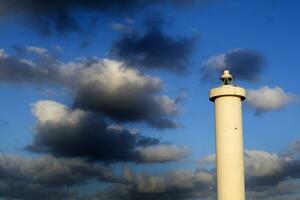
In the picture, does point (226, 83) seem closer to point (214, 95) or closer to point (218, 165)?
point (214, 95)

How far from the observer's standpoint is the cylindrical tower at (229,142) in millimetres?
87125

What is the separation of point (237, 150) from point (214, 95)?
9.75 meters

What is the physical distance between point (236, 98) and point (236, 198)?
16217 millimetres

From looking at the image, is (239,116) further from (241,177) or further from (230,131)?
(241,177)

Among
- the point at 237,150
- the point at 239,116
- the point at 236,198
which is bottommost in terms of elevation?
the point at 236,198

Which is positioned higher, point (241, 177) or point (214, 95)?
point (214, 95)

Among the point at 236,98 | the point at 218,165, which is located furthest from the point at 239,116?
the point at 218,165

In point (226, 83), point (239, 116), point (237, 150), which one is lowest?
point (237, 150)

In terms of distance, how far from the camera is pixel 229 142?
8750 centimetres

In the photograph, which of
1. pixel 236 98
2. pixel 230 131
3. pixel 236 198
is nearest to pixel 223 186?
Result: pixel 236 198

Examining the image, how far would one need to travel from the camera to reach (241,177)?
87.9 meters

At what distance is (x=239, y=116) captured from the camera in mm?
89438

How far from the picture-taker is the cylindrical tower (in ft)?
286

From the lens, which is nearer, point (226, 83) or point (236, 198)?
point (236, 198)
